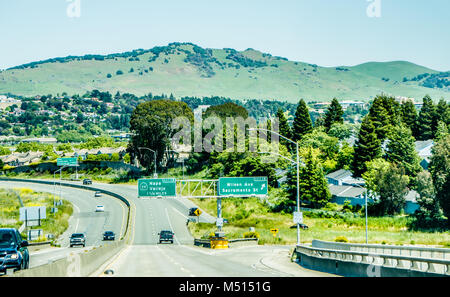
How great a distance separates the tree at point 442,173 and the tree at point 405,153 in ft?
32.0

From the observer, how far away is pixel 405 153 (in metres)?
97.9

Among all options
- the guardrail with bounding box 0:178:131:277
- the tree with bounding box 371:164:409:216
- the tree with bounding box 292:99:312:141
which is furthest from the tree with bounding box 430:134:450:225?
the guardrail with bounding box 0:178:131:277

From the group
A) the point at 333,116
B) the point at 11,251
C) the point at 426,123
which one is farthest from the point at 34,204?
the point at 11,251

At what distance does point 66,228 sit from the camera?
304 ft

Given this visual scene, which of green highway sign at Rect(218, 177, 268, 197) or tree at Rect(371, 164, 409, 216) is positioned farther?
tree at Rect(371, 164, 409, 216)

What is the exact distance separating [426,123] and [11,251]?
377ft

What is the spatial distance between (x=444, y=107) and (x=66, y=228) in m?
78.1

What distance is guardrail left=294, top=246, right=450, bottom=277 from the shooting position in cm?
1957

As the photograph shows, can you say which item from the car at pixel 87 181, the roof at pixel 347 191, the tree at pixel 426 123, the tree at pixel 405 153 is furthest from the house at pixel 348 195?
the car at pixel 87 181

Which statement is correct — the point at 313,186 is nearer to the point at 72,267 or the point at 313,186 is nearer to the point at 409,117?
the point at 409,117

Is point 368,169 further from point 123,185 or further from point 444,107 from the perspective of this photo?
point 123,185

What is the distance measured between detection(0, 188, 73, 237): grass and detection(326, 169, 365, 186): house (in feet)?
154

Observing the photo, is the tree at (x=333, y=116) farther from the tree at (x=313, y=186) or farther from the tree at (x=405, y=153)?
the tree at (x=313, y=186)

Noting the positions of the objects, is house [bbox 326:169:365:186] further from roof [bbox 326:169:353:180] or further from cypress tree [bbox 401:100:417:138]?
cypress tree [bbox 401:100:417:138]
